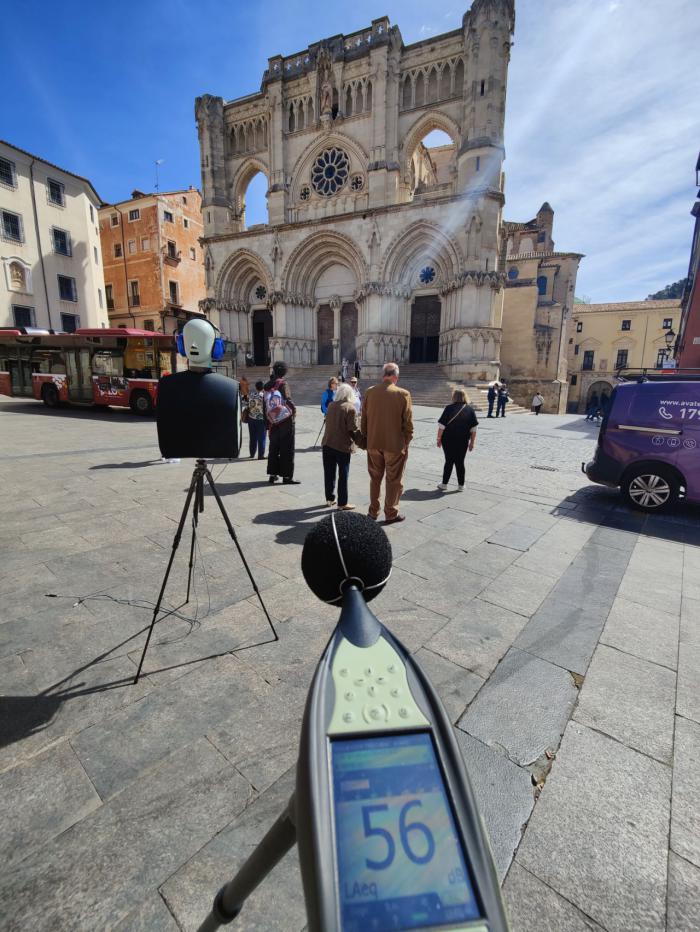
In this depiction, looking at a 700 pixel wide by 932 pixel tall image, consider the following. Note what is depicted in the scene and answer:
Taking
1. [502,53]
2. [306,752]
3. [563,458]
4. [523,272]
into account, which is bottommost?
[563,458]

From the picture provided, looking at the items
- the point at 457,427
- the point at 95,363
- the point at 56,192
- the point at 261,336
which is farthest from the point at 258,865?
the point at 56,192

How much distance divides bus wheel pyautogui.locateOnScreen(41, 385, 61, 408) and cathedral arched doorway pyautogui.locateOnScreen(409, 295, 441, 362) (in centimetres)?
2015

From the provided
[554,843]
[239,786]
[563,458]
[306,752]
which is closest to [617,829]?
[554,843]

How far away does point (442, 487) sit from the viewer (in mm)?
6852

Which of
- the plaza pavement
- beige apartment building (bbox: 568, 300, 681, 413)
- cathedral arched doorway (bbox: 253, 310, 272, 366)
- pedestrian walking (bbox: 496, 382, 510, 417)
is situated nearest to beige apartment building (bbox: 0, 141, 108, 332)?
cathedral arched doorway (bbox: 253, 310, 272, 366)

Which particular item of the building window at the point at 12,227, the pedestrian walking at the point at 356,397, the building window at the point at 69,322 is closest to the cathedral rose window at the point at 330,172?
the building window at the point at 12,227

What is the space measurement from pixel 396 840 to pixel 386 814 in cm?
3

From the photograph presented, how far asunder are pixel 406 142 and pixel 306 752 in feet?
105

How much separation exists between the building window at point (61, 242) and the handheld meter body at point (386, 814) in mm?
36914

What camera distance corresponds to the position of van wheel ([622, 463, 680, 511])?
234 inches

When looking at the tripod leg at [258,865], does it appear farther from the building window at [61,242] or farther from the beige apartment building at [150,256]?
the building window at [61,242]

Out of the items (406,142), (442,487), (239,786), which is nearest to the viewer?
(239,786)

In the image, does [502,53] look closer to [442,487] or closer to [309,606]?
[442,487]

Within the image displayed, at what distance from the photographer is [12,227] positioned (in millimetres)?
25719
